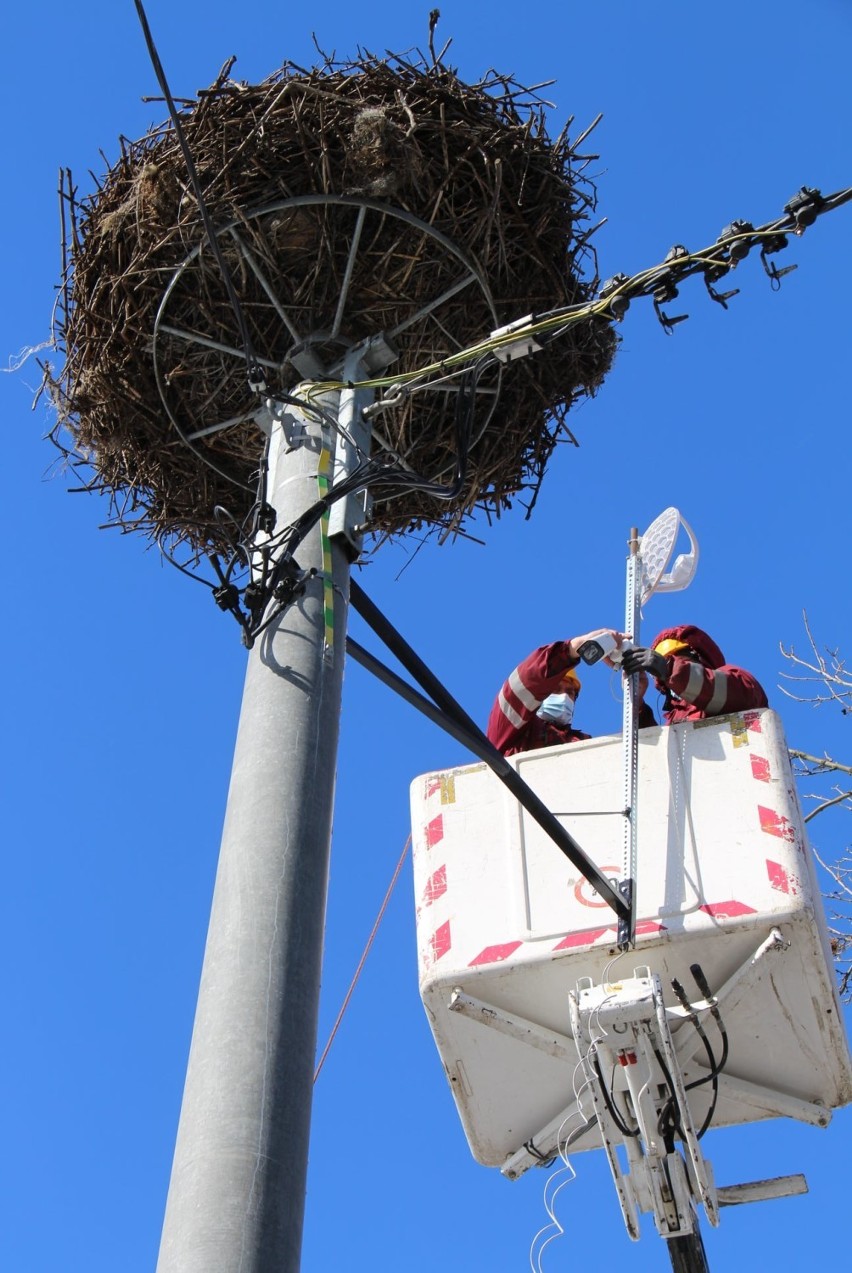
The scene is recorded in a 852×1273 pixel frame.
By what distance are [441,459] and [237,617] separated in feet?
10.3

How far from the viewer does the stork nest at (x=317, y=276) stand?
20.9ft

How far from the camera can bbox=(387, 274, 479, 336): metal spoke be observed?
19.6 feet

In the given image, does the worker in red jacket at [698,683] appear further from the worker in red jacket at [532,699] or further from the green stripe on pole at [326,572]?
the green stripe on pole at [326,572]

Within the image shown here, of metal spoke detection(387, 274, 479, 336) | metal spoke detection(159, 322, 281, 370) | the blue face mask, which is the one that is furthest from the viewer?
the blue face mask

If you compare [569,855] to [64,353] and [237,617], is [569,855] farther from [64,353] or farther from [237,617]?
[64,353]

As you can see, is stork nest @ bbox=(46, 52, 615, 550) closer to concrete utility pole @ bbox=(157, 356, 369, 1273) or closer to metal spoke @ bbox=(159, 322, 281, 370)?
metal spoke @ bbox=(159, 322, 281, 370)

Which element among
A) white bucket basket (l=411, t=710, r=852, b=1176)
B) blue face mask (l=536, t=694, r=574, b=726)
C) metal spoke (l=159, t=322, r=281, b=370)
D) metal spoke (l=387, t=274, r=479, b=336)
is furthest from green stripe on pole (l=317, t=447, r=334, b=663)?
blue face mask (l=536, t=694, r=574, b=726)

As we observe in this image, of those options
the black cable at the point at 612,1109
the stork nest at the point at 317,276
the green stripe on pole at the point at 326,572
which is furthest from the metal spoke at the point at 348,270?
the black cable at the point at 612,1109

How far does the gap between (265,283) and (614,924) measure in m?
2.84

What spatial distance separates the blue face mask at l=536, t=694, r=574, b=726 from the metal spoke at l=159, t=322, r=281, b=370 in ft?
5.93

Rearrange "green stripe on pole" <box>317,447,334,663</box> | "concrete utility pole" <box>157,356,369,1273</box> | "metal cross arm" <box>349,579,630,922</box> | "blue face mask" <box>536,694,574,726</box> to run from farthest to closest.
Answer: "blue face mask" <box>536,694,574,726</box>
"metal cross arm" <box>349,579,630,922</box>
"green stripe on pole" <box>317,447,334,663</box>
"concrete utility pole" <box>157,356,369,1273</box>

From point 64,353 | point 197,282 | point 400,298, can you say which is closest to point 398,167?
point 400,298

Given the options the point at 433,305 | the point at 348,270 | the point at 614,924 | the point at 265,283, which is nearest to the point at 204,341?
the point at 265,283

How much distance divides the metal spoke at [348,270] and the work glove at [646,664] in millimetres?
1680
